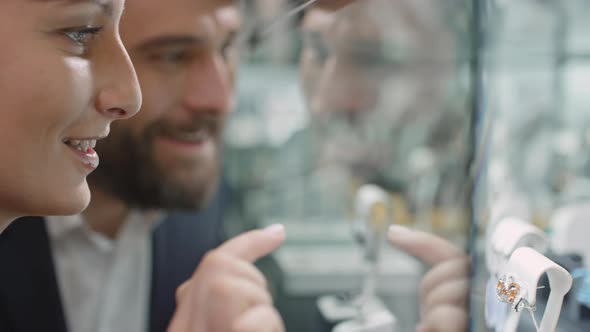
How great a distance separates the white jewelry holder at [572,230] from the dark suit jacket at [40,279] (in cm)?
40

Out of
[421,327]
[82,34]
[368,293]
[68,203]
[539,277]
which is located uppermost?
[82,34]

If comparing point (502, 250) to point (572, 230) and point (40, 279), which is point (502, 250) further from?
point (40, 279)

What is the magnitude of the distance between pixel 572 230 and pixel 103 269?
661 millimetres

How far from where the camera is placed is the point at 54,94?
374 mm

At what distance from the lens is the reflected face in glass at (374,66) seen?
34.2 inches

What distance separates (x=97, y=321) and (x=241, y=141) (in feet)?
4.16

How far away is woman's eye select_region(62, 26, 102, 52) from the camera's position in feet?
1.26

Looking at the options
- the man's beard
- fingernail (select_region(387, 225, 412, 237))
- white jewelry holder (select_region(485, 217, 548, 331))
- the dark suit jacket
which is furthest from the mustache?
white jewelry holder (select_region(485, 217, 548, 331))

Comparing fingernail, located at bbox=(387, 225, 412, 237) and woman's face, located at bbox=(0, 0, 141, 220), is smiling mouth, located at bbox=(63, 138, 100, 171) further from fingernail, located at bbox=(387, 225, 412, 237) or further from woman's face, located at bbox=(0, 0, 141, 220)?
fingernail, located at bbox=(387, 225, 412, 237)

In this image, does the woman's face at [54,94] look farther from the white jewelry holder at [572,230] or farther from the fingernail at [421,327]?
the white jewelry holder at [572,230]

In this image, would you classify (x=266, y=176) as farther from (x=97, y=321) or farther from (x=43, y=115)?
Result: (x=43, y=115)

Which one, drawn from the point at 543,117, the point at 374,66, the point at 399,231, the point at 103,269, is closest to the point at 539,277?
the point at 399,231

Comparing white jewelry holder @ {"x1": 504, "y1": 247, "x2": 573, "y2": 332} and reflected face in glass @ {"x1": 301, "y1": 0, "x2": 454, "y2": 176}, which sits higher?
reflected face in glass @ {"x1": 301, "y1": 0, "x2": 454, "y2": 176}

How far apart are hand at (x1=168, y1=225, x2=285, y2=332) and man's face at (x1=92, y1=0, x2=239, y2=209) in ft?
0.48
